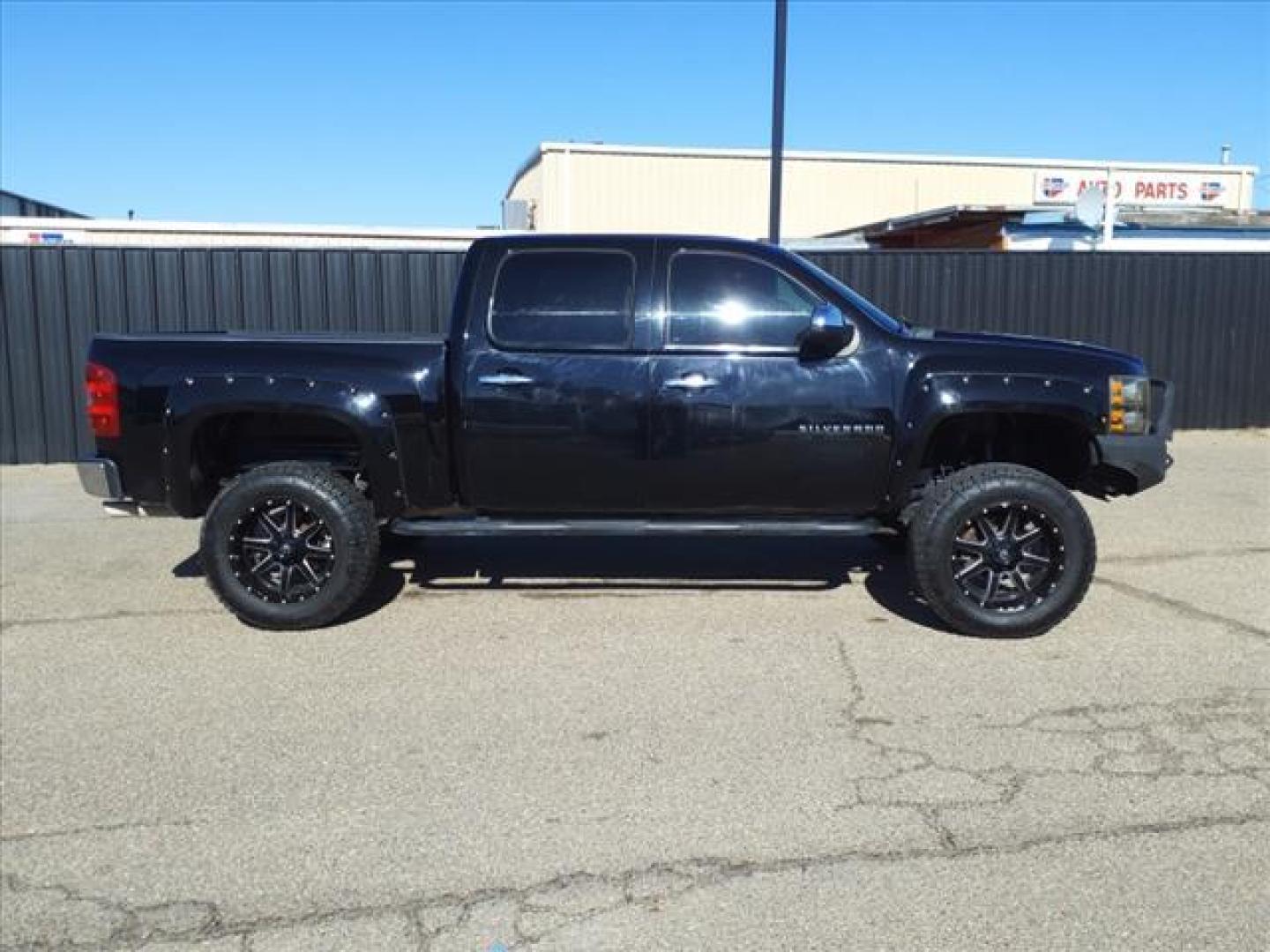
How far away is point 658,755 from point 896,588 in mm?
2794

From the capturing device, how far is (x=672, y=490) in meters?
5.66

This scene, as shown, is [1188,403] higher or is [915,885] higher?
[1188,403]

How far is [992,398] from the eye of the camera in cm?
543

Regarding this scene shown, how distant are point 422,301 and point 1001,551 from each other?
7.89 meters

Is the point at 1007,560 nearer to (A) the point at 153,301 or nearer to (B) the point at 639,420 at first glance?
→ (B) the point at 639,420

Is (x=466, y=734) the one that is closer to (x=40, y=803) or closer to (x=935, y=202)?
(x=40, y=803)

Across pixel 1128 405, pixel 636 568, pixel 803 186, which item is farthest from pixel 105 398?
pixel 803 186

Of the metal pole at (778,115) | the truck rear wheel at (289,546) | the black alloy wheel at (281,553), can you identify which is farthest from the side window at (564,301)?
the metal pole at (778,115)

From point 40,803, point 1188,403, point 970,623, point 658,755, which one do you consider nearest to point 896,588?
point 970,623

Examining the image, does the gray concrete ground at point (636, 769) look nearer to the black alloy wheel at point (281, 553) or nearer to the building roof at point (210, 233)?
the black alloy wheel at point (281, 553)

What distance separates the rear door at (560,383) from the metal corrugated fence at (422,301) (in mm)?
6076

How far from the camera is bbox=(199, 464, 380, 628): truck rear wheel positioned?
556 cm

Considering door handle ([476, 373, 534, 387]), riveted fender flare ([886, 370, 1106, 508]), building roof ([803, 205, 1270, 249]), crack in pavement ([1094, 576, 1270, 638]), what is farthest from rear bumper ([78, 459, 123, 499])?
building roof ([803, 205, 1270, 249])

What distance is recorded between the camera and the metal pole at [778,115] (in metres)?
10.9
